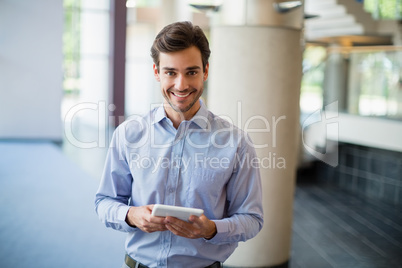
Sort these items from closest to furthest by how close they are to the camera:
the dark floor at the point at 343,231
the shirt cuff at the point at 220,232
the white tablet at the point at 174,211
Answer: the white tablet at the point at 174,211, the shirt cuff at the point at 220,232, the dark floor at the point at 343,231

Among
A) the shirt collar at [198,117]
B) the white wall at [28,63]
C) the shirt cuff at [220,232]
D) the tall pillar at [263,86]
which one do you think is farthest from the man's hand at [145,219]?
the white wall at [28,63]

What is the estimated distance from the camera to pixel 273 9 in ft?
12.2

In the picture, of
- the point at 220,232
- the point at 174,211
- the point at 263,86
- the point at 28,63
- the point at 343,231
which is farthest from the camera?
the point at 343,231

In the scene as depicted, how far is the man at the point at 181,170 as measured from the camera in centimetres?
157

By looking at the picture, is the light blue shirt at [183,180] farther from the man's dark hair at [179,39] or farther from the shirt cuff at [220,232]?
the man's dark hair at [179,39]

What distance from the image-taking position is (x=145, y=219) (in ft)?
4.79

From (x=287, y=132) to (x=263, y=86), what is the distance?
1.46ft

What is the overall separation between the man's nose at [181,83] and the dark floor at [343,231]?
3219 millimetres

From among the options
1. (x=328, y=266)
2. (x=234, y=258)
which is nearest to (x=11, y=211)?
(x=234, y=258)

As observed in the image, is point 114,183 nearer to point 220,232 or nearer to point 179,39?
point 220,232

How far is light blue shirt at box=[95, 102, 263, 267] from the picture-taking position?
5.27ft

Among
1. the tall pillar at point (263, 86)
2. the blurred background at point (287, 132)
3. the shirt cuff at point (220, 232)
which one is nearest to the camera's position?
the shirt cuff at point (220, 232)

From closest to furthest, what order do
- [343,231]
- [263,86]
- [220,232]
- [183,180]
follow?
[220,232] < [183,180] < [263,86] < [343,231]

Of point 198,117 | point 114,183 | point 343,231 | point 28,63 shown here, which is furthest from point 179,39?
point 343,231
